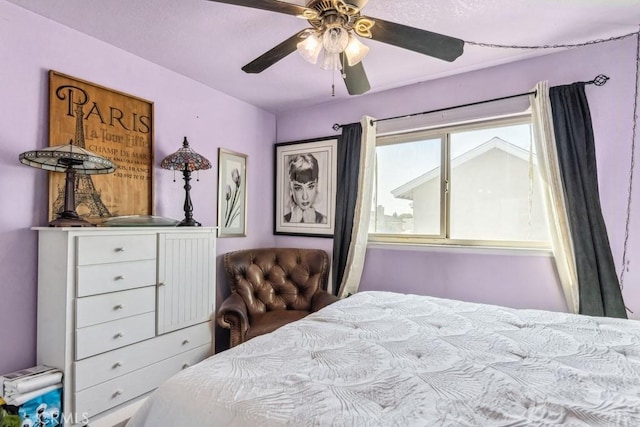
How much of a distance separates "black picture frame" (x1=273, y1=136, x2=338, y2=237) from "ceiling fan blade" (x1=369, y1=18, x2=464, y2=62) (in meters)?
1.75

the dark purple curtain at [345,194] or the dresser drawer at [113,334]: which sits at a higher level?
the dark purple curtain at [345,194]

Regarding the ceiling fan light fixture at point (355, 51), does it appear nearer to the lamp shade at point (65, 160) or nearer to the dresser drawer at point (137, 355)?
the lamp shade at point (65, 160)

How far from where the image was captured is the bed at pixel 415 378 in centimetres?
85

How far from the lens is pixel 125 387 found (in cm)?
201

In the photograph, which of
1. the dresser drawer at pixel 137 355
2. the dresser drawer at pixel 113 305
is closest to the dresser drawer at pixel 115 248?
Answer: the dresser drawer at pixel 113 305

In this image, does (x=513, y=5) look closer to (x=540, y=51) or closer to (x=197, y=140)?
(x=540, y=51)

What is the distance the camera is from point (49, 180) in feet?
6.57

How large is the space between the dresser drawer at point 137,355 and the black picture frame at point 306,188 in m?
1.37

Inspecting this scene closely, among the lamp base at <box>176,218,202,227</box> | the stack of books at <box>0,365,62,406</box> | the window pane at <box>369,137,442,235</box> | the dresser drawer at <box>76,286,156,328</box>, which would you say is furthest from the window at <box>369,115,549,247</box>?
the stack of books at <box>0,365,62,406</box>

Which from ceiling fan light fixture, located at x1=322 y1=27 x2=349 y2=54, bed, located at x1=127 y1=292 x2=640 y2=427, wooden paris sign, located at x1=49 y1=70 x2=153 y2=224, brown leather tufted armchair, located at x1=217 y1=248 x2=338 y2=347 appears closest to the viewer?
bed, located at x1=127 y1=292 x2=640 y2=427

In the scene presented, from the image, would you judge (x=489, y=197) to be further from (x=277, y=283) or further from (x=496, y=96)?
(x=277, y=283)

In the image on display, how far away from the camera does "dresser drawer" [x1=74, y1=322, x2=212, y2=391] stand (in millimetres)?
1835

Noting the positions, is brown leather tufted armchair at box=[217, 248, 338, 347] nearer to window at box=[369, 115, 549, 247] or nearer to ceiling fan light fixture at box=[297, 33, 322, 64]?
window at box=[369, 115, 549, 247]

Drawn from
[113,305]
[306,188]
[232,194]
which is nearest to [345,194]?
[306,188]
